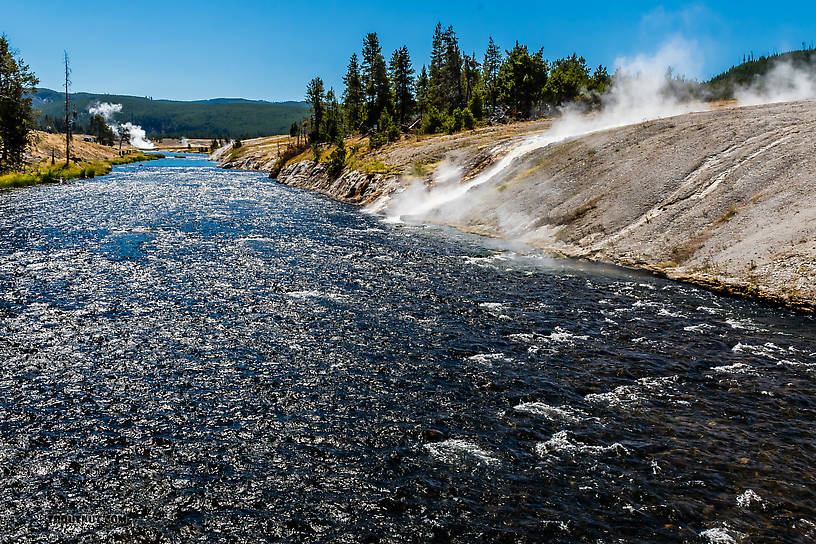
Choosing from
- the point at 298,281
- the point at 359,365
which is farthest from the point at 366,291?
the point at 359,365

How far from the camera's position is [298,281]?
27.9 metres

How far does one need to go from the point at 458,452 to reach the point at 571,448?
2.82 metres

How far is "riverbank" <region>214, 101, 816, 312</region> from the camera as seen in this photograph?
2658cm

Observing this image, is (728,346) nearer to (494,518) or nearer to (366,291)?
(494,518)

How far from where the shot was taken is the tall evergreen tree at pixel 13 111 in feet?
254

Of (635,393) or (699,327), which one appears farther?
(699,327)

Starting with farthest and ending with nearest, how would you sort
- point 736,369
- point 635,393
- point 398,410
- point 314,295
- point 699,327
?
point 314,295, point 699,327, point 736,369, point 635,393, point 398,410

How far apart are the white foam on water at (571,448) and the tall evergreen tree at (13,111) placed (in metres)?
94.8

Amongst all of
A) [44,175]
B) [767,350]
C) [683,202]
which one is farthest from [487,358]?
[44,175]

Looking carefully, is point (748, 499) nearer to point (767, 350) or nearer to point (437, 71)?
point (767, 350)

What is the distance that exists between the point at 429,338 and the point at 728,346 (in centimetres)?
1137

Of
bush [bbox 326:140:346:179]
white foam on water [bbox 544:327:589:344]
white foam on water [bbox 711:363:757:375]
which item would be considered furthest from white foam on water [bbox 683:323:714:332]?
bush [bbox 326:140:346:179]

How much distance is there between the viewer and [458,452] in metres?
12.0

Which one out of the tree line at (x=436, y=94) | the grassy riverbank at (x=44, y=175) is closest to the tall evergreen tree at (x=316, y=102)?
the tree line at (x=436, y=94)
